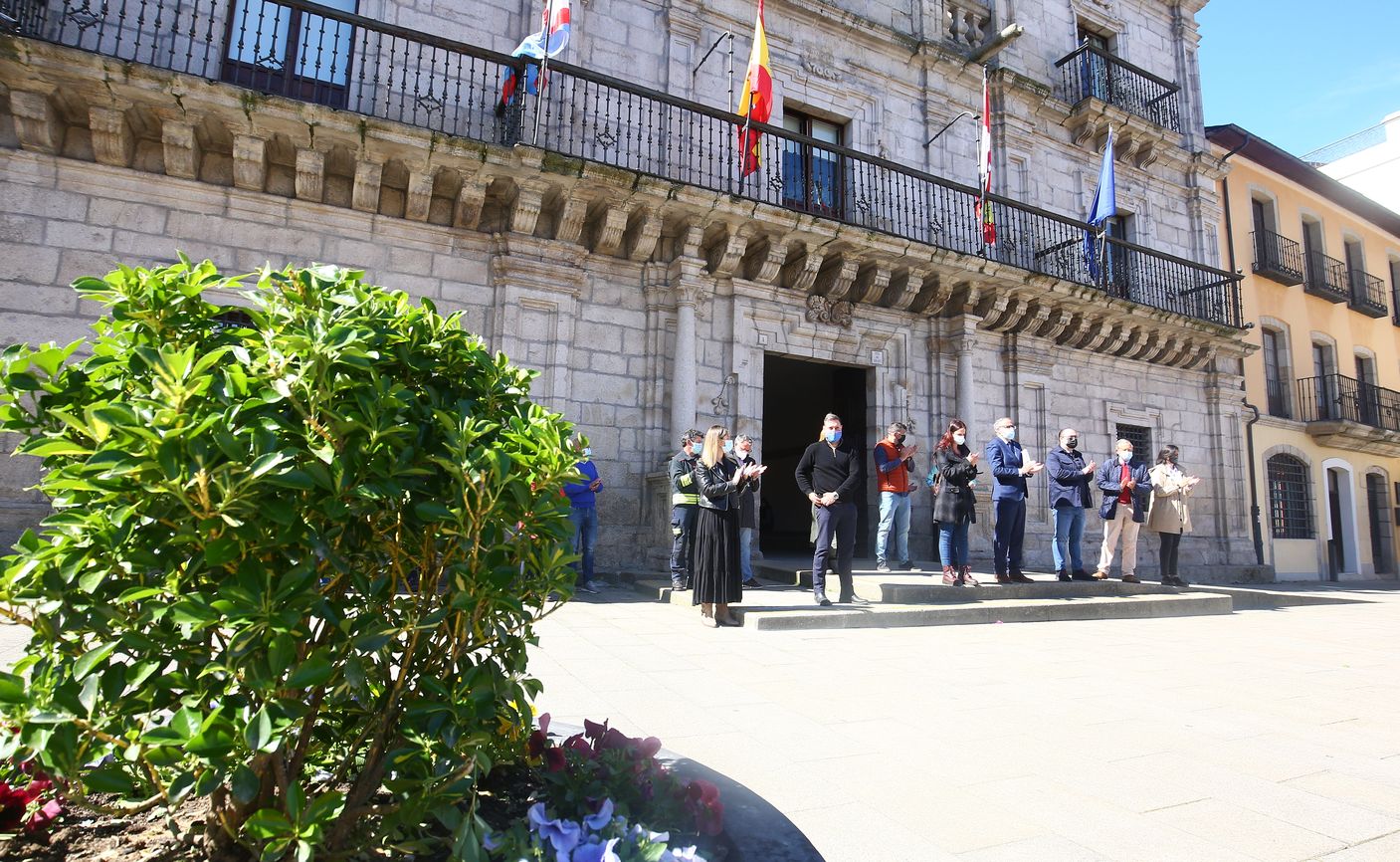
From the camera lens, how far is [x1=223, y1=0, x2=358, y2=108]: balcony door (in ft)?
27.1

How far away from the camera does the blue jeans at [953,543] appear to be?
764 centimetres

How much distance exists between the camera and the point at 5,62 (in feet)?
21.7

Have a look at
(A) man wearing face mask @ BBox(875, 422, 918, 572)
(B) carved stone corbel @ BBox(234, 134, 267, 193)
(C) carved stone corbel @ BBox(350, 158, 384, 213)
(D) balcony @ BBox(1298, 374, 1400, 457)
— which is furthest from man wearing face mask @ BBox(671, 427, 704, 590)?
(D) balcony @ BBox(1298, 374, 1400, 457)

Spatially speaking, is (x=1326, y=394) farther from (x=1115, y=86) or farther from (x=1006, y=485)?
(x=1006, y=485)

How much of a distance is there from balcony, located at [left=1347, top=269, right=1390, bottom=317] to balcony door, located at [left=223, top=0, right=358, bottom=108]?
23.4m

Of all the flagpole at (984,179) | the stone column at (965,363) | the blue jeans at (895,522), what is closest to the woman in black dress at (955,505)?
the blue jeans at (895,522)

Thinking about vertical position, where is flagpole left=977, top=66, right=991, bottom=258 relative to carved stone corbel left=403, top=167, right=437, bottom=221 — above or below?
above

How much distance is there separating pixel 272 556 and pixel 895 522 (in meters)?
9.53

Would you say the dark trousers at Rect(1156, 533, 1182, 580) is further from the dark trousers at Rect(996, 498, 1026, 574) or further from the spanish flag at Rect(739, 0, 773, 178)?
the spanish flag at Rect(739, 0, 773, 178)

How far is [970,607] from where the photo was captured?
23.0 feet

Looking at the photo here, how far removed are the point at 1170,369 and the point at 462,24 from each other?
14072 mm

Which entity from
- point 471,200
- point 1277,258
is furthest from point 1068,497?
point 1277,258

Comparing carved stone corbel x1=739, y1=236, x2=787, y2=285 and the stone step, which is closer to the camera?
the stone step

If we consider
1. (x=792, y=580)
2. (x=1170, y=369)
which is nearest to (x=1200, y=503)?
(x=1170, y=369)
